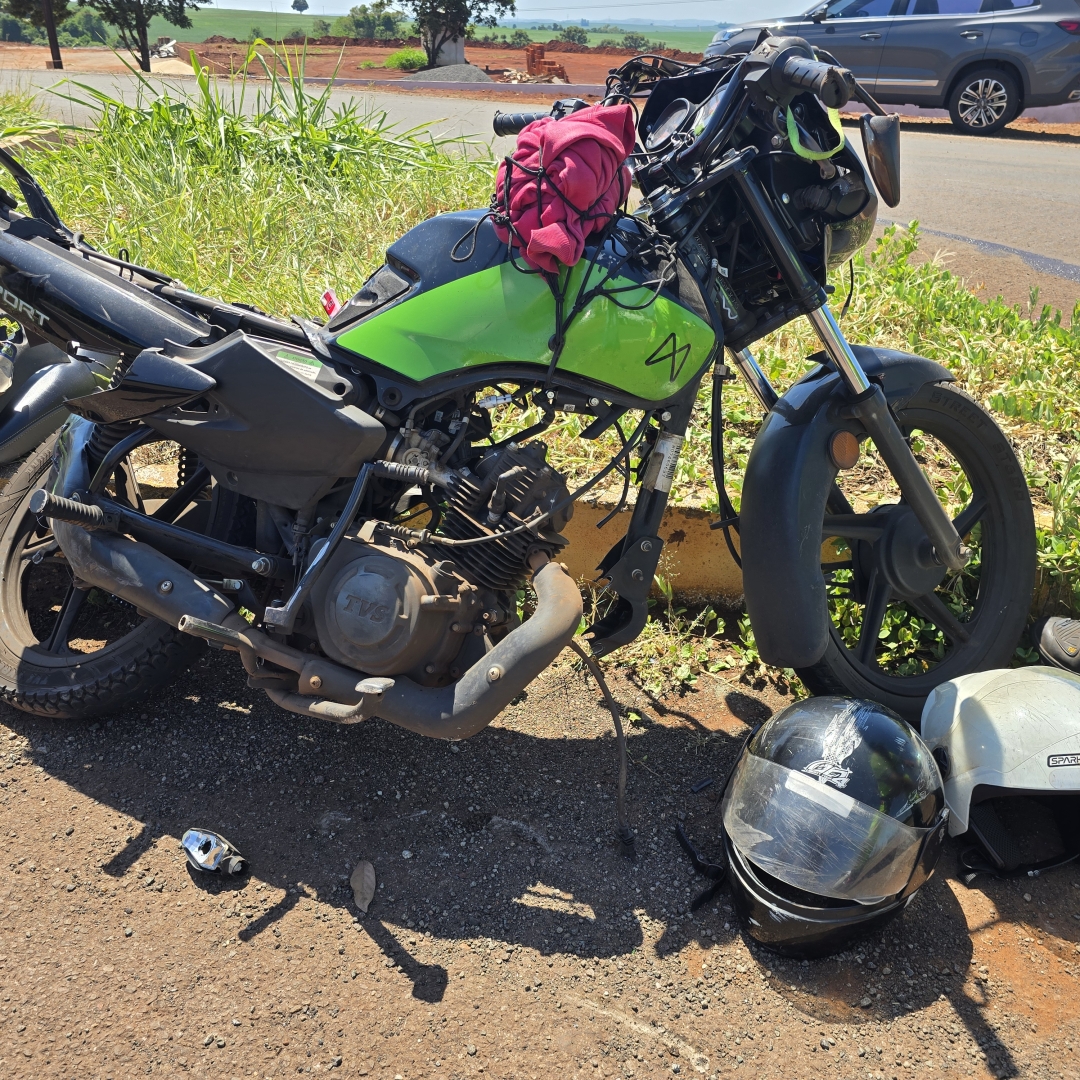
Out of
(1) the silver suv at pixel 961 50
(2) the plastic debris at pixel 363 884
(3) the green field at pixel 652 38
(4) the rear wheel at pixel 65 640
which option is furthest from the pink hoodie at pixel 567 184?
(3) the green field at pixel 652 38

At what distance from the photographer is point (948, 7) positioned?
1112 centimetres

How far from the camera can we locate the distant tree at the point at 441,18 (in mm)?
26234

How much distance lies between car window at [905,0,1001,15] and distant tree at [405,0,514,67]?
18.2 m

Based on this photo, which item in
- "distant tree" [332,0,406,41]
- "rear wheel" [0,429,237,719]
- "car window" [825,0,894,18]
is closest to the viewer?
"rear wheel" [0,429,237,719]

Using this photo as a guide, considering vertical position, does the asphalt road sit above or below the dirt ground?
above

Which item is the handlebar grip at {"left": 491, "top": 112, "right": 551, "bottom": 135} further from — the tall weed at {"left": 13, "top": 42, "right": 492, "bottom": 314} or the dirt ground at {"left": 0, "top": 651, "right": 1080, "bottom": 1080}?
the tall weed at {"left": 13, "top": 42, "right": 492, "bottom": 314}

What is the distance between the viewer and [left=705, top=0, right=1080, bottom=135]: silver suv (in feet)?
35.2

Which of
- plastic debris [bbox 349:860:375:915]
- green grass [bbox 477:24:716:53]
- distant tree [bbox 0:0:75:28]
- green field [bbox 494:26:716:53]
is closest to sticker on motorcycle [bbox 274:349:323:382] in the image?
plastic debris [bbox 349:860:375:915]

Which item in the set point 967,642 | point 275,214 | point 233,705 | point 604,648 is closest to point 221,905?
point 233,705

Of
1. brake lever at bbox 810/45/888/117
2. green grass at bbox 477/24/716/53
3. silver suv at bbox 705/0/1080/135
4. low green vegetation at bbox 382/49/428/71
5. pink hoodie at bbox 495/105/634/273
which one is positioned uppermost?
green grass at bbox 477/24/716/53

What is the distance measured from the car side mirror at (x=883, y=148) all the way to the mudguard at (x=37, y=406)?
8.29ft

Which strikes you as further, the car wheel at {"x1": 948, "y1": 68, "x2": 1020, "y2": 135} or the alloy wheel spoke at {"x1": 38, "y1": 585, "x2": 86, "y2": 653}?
the car wheel at {"x1": 948, "y1": 68, "x2": 1020, "y2": 135}

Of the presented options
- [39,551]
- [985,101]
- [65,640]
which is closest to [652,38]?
[985,101]

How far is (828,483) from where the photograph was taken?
2582 millimetres
